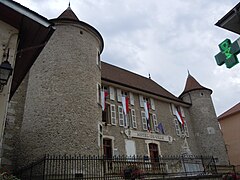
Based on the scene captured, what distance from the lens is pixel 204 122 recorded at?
19094 millimetres

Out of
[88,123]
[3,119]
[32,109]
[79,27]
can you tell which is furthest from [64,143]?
[79,27]

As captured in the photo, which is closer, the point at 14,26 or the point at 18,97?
the point at 14,26

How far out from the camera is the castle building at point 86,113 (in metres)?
10.1

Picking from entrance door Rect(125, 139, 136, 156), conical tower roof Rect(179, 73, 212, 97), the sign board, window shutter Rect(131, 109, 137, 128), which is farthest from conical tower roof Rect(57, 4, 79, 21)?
conical tower roof Rect(179, 73, 212, 97)

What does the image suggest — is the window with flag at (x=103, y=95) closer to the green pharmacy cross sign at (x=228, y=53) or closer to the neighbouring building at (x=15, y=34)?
the neighbouring building at (x=15, y=34)

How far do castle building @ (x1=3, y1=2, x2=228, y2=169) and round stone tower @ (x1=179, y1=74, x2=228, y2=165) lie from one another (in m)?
0.08

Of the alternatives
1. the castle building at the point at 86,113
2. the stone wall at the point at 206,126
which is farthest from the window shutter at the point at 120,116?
the stone wall at the point at 206,126

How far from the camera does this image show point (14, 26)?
4922 mm

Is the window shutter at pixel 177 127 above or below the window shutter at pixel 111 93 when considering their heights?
below

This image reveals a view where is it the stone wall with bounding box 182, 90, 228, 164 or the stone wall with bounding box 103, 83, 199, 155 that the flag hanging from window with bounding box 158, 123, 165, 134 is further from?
the stone wall with bounding box 182, 90, 228, 164

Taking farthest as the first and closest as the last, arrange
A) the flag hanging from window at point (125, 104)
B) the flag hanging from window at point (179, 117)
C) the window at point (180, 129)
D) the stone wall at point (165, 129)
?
the flag hanging from window at point (179, 117), the window at point (180, 129), the flag hanging from window at point (125, 104), the stone wall at point (165, 129)

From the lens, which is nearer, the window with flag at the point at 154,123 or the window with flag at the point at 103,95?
Result: the window with flag at the point at 103,95

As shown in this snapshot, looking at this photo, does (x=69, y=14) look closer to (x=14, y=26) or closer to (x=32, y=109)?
(x=32, y=109)

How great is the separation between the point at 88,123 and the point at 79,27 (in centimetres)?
559
